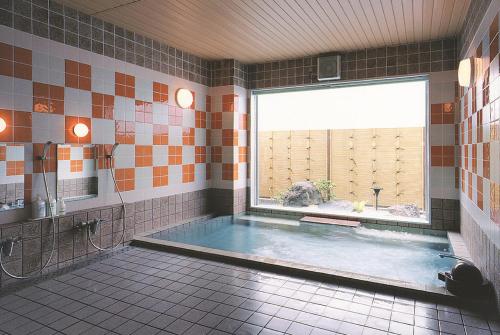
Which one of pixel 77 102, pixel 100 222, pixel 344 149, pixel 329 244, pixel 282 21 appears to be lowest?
pixel 329 244

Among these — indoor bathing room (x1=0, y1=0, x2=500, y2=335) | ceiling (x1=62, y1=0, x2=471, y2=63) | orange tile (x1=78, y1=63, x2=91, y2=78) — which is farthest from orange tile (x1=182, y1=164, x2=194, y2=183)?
orange tile (x1=78, y1=63, x2=91, y2=78)

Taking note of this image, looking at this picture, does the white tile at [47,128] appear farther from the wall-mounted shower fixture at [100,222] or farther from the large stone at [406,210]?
the large stone at [406,210]

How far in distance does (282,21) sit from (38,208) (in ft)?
10.1

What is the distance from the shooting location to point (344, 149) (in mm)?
5781

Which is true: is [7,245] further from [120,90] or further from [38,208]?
[120,90]

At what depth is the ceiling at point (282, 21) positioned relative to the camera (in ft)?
10.3

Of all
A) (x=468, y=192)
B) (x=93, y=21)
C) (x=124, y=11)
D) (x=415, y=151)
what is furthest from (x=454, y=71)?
(x=93, y=21)

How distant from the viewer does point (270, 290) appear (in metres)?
2.52

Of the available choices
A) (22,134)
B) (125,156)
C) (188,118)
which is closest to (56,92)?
(22,134)

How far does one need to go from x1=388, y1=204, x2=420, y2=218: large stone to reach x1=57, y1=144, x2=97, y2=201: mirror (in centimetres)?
420

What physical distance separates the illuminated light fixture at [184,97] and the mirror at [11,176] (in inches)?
85.4

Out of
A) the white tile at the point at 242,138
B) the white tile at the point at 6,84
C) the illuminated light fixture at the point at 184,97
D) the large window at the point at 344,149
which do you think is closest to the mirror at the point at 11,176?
the white tile at the point at 6,84

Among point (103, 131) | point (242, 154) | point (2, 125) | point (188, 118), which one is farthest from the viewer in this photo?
point (242, 154)

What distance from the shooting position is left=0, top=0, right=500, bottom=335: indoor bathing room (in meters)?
2.24
